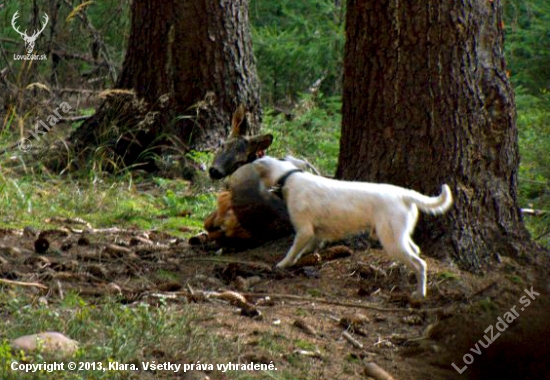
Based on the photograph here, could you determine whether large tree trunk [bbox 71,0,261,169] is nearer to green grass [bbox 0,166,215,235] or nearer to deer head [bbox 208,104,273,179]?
green grass [bbox 0,166,215,235]

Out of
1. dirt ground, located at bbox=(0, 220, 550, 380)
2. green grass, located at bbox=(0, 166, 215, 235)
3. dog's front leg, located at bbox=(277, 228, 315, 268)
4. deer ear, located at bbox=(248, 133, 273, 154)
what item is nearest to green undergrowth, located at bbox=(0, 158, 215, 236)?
green grass, located at bbox=(0, 166, 215, 235)

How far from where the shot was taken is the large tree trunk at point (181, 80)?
32.6 feet

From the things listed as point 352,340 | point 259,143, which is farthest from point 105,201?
point 352,340

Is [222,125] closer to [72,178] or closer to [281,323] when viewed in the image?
[72,178]

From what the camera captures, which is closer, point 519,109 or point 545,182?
point 545,182

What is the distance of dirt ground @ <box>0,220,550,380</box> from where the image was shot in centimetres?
513

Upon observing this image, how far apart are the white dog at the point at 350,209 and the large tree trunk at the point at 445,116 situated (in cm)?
41

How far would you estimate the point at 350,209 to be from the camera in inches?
241

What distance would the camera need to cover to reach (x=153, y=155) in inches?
396

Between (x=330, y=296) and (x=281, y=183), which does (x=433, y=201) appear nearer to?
(x=330, y=296)

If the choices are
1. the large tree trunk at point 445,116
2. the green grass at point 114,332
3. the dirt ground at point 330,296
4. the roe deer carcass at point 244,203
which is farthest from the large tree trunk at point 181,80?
the green grass at point 114,332

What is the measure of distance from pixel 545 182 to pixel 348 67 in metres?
3.51

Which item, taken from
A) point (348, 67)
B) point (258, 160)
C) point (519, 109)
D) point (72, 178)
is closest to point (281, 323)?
point (258, 160)

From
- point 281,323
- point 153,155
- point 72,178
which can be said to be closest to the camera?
point 281,323
